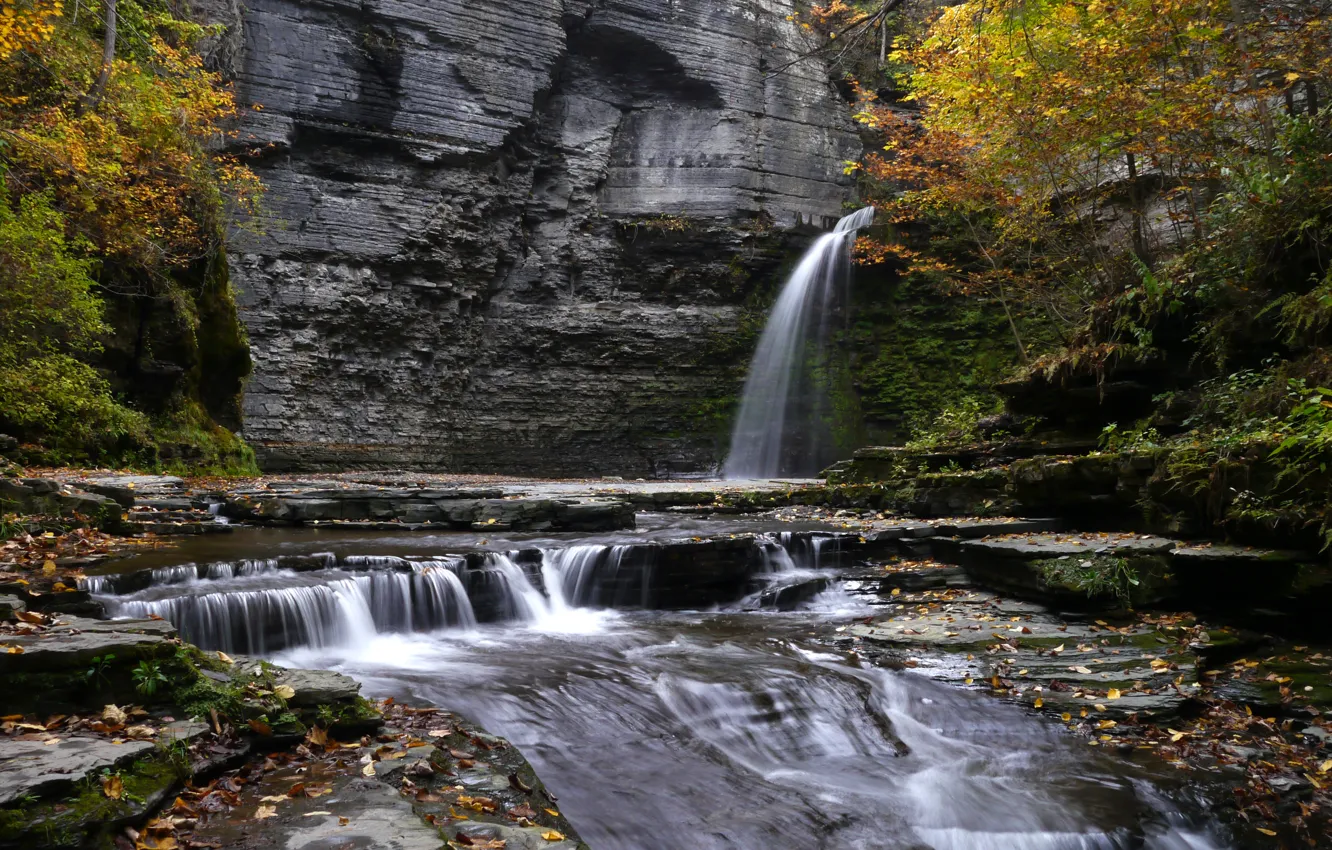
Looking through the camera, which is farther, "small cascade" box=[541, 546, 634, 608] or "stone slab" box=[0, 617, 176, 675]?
"small cascade" box=[541, 546, 634, 608]

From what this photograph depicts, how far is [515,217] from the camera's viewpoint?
73.9ft

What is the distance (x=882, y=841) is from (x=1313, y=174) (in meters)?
7.25

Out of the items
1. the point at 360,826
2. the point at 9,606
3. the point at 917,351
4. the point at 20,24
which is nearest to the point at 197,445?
the point at 20,24

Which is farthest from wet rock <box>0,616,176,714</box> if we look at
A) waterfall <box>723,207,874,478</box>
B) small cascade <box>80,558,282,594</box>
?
waterfall <box>723,207,874,478</box>

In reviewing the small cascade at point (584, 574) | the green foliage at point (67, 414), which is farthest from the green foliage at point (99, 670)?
the green foliage at point (67, 414)

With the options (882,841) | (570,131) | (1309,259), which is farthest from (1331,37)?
(570,131)

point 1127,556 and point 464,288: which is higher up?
point 464,288

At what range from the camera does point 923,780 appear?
15.2 feet

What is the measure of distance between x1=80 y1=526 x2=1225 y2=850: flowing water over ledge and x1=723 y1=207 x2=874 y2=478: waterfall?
14838 mm

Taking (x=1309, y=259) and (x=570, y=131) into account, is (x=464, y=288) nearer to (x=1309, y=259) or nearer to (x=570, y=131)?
(x=570, y=131)

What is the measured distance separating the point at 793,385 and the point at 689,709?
18.3m

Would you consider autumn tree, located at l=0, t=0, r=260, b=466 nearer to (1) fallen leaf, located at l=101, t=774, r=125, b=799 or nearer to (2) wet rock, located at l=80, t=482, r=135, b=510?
(2) wet rock, located at l=80, t=482, r=135, b=510

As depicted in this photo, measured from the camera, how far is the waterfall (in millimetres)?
22672

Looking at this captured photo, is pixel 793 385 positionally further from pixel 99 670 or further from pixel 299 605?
pixel 99 670
